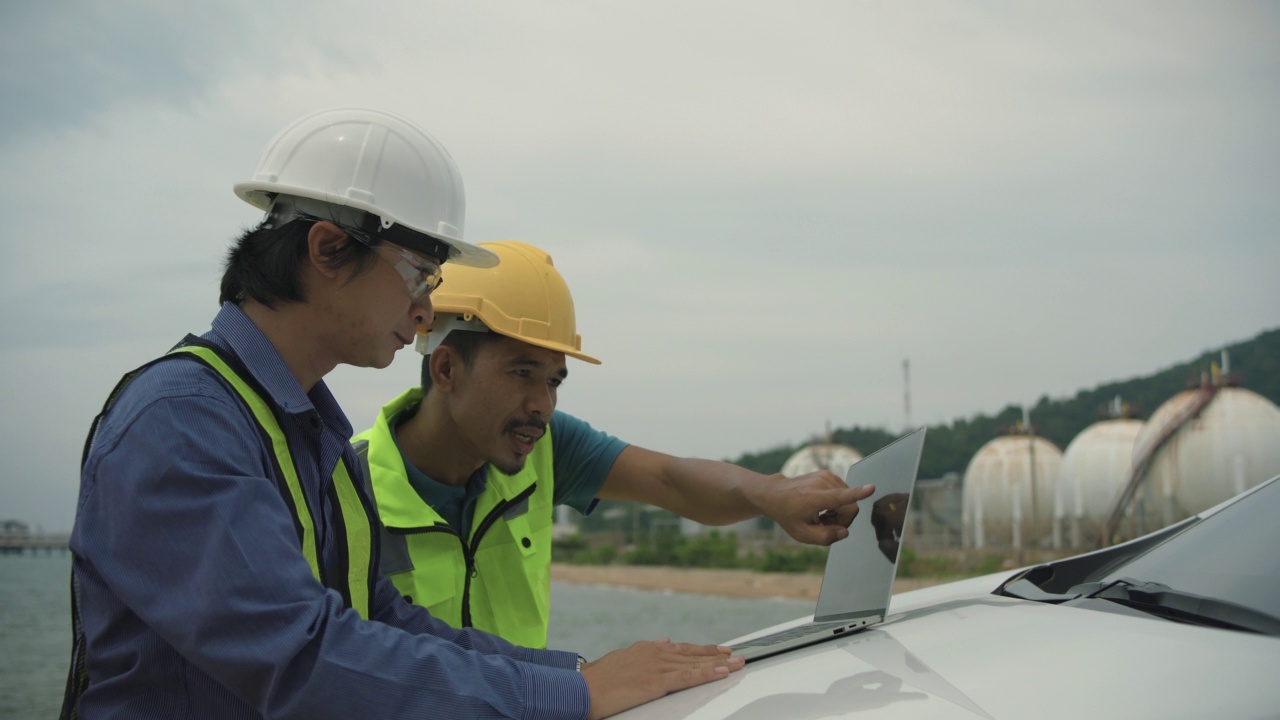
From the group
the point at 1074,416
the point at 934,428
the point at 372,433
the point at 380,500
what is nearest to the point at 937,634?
the point at 380,500

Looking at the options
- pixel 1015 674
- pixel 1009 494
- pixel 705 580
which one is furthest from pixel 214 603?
pixel 705 580

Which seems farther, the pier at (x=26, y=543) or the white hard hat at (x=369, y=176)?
the pier at (x=26, y=543)

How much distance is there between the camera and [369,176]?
7.05 ft

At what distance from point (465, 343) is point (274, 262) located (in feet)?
4.39

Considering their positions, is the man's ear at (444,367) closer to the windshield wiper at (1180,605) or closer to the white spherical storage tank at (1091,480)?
the windshield wiper at (1180,605)

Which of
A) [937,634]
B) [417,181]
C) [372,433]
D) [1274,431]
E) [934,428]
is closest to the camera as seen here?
[937,634]

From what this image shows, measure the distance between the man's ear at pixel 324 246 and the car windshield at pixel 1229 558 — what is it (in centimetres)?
162

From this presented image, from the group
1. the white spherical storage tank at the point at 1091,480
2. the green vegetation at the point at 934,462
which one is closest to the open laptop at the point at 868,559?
the green vegetation at the point at 934,462

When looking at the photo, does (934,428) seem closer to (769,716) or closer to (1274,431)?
(1274,431)

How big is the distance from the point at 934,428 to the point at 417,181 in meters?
80.0

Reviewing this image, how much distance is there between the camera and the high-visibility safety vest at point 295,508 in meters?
1.67

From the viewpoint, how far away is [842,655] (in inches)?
70.6

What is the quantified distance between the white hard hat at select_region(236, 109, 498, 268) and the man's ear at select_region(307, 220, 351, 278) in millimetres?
99

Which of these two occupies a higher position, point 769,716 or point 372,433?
point 372,433
